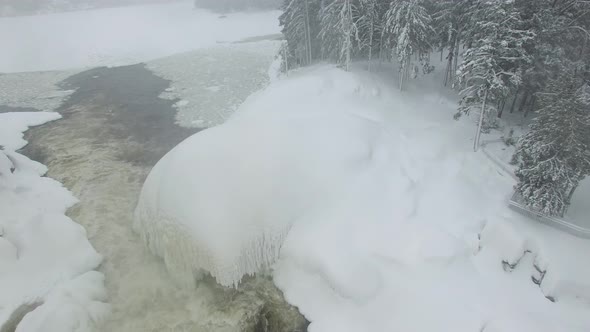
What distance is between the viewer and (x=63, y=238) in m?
15.4

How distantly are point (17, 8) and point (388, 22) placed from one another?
162551 mm

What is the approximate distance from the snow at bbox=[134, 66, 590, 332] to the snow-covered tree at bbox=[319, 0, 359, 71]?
12142 millimetres

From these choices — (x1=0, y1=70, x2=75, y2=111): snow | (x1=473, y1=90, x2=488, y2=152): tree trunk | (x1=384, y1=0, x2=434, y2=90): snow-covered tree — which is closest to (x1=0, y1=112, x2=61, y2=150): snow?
(x1=0, y1=70, x2=75, y2=111): snow

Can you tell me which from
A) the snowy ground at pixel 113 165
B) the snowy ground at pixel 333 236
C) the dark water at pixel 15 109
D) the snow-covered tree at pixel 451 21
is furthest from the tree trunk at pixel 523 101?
the dark water at pixel 15 109

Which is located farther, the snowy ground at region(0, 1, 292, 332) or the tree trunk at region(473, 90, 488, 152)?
the tree trunk at region(473, 90, 488, 152)

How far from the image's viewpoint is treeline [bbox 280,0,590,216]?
13.2m

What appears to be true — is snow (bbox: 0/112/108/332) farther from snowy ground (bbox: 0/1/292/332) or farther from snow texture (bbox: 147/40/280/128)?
snow texture (bbox: 147/40/280/128)

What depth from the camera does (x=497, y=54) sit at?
58.4 feet

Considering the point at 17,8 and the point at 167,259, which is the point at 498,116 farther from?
the point at 17,8

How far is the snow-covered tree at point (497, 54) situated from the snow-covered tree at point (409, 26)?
601cm

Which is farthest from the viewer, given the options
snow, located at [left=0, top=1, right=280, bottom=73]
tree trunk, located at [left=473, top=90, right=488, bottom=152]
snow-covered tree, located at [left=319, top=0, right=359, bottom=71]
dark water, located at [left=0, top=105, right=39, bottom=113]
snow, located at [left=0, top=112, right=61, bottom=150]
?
snow, located at [left=0, top=1, right=280, bottom=73]

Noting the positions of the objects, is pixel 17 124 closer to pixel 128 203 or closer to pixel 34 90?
pixel 34 90

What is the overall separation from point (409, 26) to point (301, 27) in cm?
Answer: 1381

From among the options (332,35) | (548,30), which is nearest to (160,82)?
(332,35)
